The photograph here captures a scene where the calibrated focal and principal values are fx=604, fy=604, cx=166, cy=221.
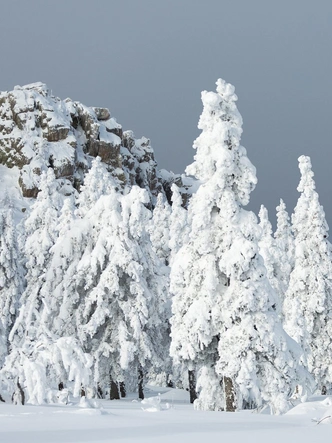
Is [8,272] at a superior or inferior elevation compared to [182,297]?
superior

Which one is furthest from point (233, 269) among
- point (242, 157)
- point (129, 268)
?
point (129, 268)

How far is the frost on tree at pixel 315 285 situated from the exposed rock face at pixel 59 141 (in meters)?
68.1

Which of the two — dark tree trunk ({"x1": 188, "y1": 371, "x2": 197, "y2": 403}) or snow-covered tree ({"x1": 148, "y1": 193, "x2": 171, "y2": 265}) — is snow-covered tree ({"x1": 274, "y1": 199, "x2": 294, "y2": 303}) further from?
dark tree trunk ({"x1": 188, "y1": 371, "x2": 197, "y2": 403})

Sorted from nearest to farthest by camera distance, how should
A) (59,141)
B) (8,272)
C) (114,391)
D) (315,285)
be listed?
1. (114,391)
2. (8,272)
3. (315,285)
4. (59,141)

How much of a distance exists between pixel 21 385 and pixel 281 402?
11.4m

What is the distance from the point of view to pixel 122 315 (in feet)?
96.8

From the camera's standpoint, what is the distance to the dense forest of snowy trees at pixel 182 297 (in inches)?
813

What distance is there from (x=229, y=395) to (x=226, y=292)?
367 centimetres

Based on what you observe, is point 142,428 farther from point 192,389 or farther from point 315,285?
point 315,285

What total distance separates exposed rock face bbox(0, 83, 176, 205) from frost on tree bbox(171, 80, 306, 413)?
266 ft

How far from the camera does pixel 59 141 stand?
112 m

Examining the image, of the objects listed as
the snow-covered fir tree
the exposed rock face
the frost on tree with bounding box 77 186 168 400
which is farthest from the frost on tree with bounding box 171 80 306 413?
the exposed rock face

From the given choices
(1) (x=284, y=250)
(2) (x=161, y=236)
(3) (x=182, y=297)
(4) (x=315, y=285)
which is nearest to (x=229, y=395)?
(3) (x=182, y=297)

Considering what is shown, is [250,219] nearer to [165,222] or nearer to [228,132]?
[228,132]
